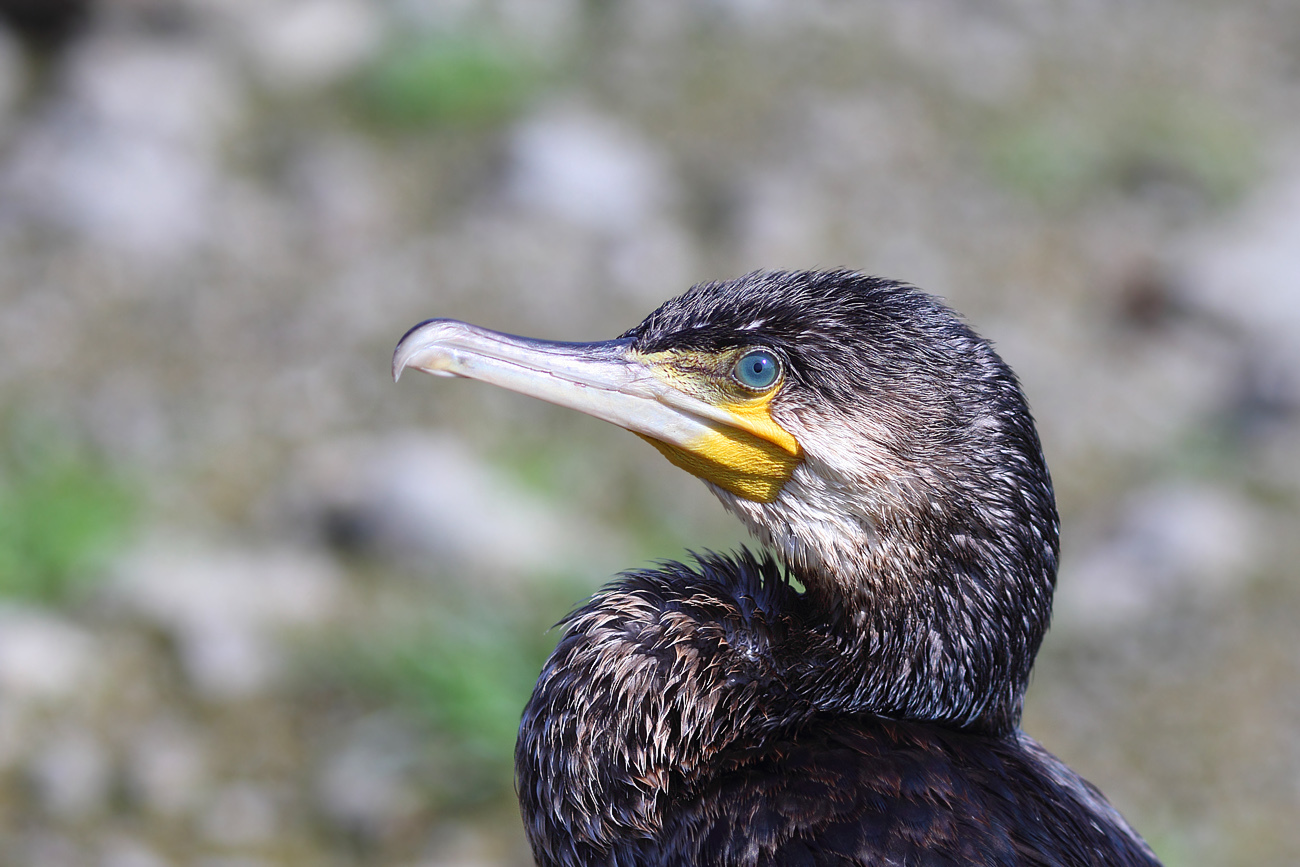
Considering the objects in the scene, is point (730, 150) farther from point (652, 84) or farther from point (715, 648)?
point (715, 648)

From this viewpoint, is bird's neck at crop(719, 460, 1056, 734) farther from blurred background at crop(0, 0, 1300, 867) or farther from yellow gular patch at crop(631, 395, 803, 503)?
blurred background at crop(0, 0, 1300, 867)

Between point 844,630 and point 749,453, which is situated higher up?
point 749,453

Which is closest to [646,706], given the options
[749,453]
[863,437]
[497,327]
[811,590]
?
[811,590]

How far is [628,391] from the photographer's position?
2283 mm

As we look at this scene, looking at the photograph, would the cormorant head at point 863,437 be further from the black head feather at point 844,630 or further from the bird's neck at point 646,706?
the bird's neck at point 646,706

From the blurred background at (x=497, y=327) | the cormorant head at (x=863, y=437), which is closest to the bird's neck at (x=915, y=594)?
the cormorant head at (x=863, y=437)

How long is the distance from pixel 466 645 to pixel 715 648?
187 centimetres

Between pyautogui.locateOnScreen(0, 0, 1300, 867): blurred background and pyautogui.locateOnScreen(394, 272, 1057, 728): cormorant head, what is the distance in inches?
69.9

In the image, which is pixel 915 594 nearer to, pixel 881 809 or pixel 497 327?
pixel 881 809

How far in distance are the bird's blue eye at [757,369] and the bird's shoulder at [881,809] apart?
0.60 metres

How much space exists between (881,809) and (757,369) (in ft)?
2.45

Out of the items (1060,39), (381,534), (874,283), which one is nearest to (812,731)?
(874,283)

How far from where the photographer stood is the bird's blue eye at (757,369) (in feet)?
7.45

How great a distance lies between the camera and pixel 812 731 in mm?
2260
